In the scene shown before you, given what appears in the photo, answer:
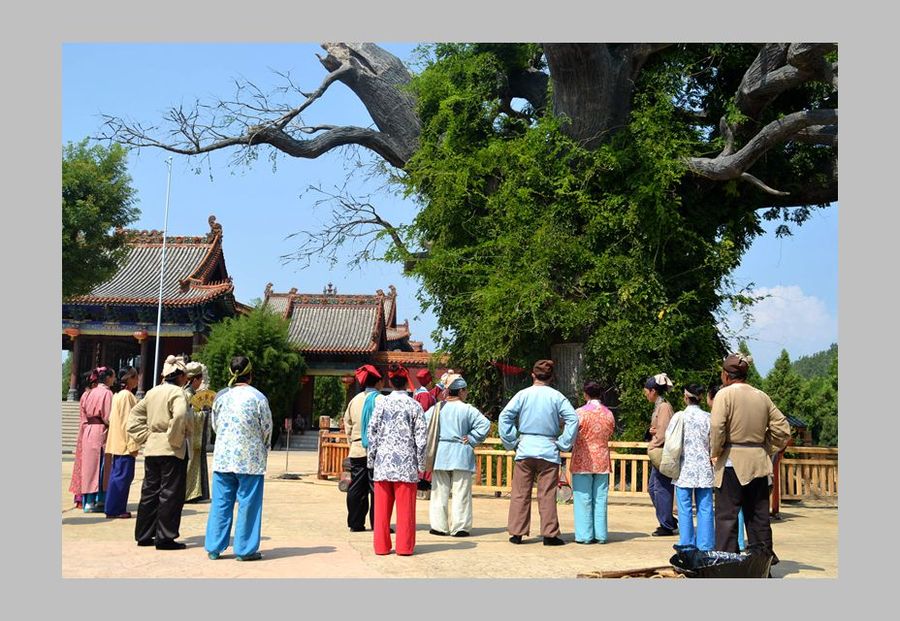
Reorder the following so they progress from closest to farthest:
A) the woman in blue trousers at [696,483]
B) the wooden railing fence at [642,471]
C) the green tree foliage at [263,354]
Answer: the woman in blue trousers at [696,483]
the wooden railing fence at [642,471]
the green tree foliage at [263,354]

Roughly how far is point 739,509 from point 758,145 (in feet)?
24.9

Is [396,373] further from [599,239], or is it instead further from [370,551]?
[599,239]

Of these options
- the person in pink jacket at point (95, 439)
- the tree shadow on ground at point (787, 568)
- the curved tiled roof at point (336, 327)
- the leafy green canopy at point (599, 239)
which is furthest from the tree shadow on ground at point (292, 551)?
the curved tiled roof at point (336, 327)

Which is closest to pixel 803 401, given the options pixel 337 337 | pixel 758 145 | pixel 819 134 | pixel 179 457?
pixel 337 337

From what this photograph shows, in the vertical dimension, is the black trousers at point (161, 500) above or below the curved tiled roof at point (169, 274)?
below

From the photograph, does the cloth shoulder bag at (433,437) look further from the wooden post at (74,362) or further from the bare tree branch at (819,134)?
the wooden post at (74,362)

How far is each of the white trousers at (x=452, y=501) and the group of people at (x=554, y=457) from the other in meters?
0.01

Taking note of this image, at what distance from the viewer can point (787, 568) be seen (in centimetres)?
736

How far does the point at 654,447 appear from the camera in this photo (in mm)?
9430

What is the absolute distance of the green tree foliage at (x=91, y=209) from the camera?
1973 centimetres

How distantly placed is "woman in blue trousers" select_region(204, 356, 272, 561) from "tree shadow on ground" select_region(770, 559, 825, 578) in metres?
4.10

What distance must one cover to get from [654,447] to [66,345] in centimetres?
3242

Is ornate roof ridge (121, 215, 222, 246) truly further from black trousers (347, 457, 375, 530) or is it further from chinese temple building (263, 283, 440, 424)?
black trousers (347, 457, 375, 530)

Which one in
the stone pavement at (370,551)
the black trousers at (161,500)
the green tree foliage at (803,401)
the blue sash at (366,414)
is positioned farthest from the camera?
the green tree foliage at (803,401)
